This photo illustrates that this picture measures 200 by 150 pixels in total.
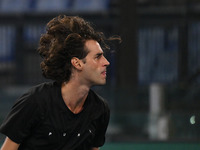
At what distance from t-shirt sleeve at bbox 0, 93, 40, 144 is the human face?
0.30m

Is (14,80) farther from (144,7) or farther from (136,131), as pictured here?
(136,131)

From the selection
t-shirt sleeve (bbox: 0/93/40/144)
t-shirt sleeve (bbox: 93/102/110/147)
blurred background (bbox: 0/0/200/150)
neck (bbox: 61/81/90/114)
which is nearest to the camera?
t-shirt sleeve (bbox: 0/93/40/144)

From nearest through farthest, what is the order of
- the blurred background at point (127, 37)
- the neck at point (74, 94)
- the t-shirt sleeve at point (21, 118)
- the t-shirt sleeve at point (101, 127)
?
the t-shirt sleeve at point (21, 118)
the neck at point (74, 94)
the t-shirt sleeve at point (101, 127)
the blurred background at point (127, 37)

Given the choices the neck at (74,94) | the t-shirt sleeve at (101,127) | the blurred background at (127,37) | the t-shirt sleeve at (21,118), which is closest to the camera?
the t-shirt sleeve at (21,118)

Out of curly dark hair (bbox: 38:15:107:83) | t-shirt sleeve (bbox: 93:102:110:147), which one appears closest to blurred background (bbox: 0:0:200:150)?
t-shirt sleeve (bbox: 93:102:110:147)

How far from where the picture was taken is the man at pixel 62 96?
3092 millimetres

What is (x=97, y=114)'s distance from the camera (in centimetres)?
328

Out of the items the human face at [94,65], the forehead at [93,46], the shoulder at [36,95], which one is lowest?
the shoulder at [36,95]

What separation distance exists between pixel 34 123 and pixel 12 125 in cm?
11

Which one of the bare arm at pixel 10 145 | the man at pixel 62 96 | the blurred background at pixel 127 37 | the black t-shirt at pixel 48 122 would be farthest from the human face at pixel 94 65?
the blurred background at pixel 127 37

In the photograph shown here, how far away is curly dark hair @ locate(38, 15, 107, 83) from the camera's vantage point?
315 centimetres

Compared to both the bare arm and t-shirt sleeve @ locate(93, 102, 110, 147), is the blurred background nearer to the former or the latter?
t-shirt sleeve @ locate(93, 102, 110, 147)

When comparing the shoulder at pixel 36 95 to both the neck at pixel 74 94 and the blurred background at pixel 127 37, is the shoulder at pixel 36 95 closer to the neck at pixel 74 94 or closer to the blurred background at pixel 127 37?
the neck at pixel 74 94

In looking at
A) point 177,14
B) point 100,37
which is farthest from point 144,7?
point 100,37
